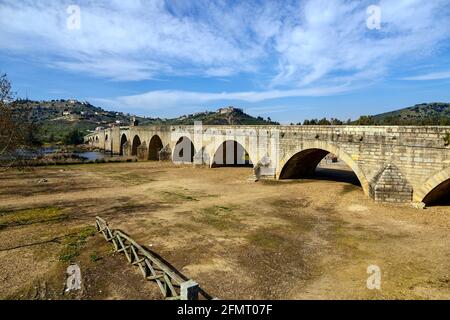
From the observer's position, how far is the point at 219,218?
53.3 feet

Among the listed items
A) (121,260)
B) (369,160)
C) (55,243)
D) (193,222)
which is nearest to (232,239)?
(193,222)

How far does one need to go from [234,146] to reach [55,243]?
3025 centimetres

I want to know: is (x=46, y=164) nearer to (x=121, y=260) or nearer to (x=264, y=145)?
(x=264, y=145)

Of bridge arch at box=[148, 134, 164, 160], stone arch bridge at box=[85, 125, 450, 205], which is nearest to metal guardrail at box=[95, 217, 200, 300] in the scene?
stone arch bridge at box=[85, 125, 450, 205]

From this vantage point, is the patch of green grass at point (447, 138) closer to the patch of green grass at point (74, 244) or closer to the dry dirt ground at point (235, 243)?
the dry dirt ground at point (235, 243)

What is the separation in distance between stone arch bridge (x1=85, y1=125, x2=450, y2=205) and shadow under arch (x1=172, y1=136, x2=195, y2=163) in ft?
22.6

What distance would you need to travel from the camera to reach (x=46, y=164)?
42094 millimetres

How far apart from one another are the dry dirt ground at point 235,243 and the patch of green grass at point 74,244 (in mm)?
71

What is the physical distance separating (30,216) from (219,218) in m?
10.7

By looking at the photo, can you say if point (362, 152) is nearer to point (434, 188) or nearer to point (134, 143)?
point (434, 188)

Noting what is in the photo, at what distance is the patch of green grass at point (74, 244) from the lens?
37.0 feet

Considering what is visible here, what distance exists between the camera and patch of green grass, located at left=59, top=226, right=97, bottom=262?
11.3m
